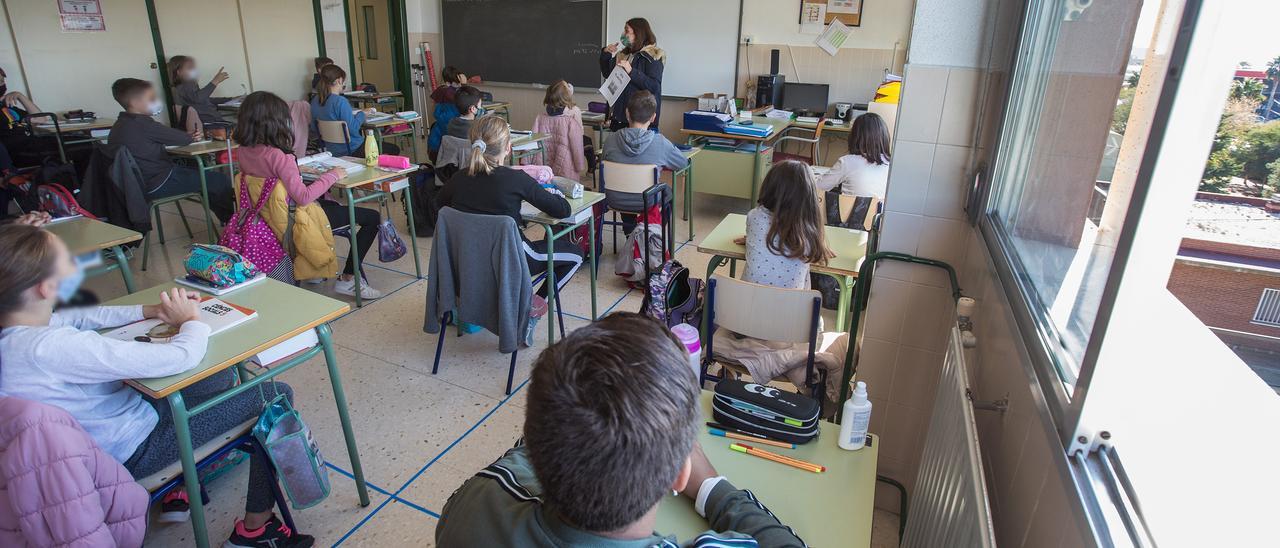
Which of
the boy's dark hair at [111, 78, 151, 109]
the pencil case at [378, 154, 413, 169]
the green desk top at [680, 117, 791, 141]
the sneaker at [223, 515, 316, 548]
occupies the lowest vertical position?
the sneaker at [223, 515, 316, 548]

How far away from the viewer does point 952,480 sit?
4.48 ft

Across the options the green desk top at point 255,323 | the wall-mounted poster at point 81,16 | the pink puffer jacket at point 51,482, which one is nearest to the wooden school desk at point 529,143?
the green desk top at point 255,323

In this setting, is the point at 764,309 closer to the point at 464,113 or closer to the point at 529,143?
the point at 529,143

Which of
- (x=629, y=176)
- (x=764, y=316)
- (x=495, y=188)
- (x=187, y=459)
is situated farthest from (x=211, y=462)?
(x=629, y=176)

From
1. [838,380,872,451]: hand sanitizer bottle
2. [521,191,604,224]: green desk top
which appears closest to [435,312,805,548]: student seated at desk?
[838,380,872,451]: hand sanitizer bottle

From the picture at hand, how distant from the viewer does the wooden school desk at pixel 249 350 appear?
1.68 m

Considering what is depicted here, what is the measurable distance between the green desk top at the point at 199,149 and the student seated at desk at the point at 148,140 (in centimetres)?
5

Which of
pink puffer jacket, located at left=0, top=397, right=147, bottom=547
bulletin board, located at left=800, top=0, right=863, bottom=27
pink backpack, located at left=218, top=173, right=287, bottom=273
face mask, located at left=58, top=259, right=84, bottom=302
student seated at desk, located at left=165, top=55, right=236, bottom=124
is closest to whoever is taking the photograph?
face mask, located at left=58, top=259, right=84, bottom=302

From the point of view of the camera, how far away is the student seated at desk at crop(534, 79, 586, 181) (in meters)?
5.29

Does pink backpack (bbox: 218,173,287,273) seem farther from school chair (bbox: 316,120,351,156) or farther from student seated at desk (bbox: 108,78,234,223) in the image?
school chair (bbox: 316,120,351,156)

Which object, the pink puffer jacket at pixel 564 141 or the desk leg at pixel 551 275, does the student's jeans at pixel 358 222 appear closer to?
the desk leg at pixel 551 275

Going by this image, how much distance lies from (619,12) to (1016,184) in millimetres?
6511

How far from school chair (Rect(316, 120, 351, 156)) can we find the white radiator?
4.98 m

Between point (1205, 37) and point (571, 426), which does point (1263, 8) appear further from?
point (571, 426)
